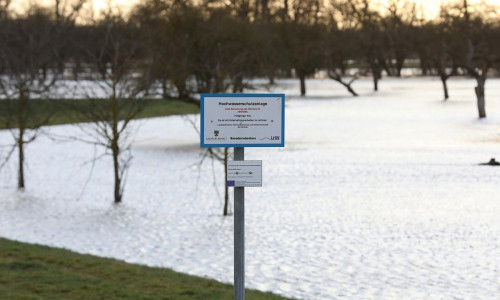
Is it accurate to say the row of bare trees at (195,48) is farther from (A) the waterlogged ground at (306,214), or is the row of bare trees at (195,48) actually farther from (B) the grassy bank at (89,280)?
(B) the grassy bank at (89,280)

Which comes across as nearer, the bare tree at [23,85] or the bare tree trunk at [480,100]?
the bare tree at [23,85]

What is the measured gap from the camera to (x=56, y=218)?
14438mm

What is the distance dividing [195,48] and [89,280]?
20058 millimetres

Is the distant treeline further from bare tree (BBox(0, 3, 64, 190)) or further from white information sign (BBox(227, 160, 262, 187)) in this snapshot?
white information sign (BBox(227, 160, 262, 187))

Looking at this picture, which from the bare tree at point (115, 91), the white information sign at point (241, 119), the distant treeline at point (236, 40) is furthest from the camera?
the distant treeline at point (236, 40)

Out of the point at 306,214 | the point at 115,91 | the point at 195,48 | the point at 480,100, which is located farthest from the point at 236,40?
the point at 306,214

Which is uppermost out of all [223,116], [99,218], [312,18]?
[312,18]

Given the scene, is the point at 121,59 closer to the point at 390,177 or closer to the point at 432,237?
the point at 390,177

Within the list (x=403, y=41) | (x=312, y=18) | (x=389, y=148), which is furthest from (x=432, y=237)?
(x=403, y=41)

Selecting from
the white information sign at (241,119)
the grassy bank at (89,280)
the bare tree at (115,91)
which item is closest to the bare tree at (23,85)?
the bare tree at (115,91)

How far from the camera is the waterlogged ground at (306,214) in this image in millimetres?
10141

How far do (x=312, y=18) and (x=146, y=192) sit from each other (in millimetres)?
73032

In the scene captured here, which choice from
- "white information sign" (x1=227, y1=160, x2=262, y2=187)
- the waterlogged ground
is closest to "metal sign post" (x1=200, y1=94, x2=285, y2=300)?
"white information sign" (x1=227, y1=160, x2=262, y2=187)

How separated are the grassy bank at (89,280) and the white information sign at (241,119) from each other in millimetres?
2648
